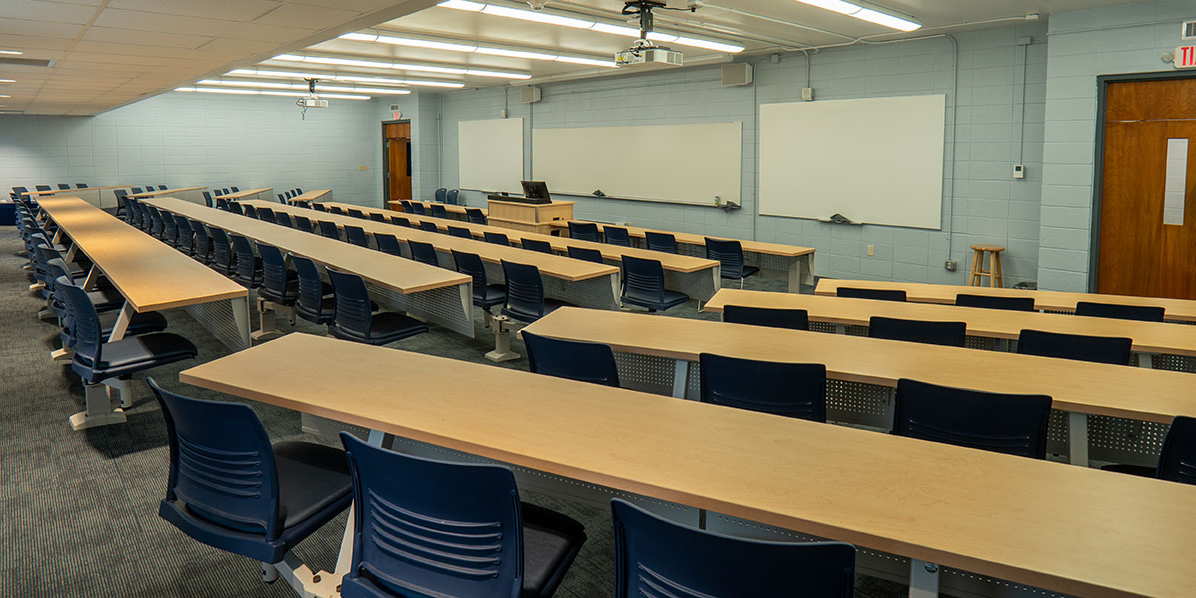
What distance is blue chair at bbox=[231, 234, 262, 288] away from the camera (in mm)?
6613

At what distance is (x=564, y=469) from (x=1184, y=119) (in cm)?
759

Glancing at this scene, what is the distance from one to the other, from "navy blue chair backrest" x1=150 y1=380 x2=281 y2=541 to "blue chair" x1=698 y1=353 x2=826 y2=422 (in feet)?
5.33

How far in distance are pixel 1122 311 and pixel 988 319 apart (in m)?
1.04

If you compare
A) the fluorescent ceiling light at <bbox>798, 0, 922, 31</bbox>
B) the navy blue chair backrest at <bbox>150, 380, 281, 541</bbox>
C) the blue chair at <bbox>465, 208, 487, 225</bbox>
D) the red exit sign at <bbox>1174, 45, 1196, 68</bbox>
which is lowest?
the navy blue chair backrest at <bbox>150, 380, 281, 541</bbox>

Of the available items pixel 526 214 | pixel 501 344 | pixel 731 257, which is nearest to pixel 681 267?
pixel 501 344

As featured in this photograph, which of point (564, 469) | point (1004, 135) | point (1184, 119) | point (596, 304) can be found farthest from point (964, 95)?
point (564, 469)

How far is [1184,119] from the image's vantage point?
682cm

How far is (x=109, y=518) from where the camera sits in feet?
10.7

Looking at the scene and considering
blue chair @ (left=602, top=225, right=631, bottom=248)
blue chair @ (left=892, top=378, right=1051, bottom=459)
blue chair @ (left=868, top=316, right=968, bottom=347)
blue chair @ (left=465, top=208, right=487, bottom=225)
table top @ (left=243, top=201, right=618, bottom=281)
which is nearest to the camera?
blue chair @ (left=892, top=378, right=1051, bottom=459)

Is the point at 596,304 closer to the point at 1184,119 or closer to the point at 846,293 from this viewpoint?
the point at 846,293

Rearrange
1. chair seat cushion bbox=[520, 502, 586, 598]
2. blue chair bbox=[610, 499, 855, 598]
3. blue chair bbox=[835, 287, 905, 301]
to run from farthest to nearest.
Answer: blue chair bbox=[835, 287, 905, 301], chair seat cushion bbox=[520, 502, 586, 598], blue chair bbox=[610, 499, 855, 598]

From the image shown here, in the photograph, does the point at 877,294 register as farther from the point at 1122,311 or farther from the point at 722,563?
the point at 722,563

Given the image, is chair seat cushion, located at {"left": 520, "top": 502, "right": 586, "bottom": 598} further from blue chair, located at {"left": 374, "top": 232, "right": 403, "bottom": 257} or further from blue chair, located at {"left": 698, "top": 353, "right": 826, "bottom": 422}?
blue chair, located at {"left": 374, "top": 232, "right": 403, "bottom": 257}

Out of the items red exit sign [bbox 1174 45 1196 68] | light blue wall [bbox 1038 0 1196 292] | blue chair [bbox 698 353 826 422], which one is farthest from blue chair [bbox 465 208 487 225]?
blue chair [bbox 698 353 826 422]
